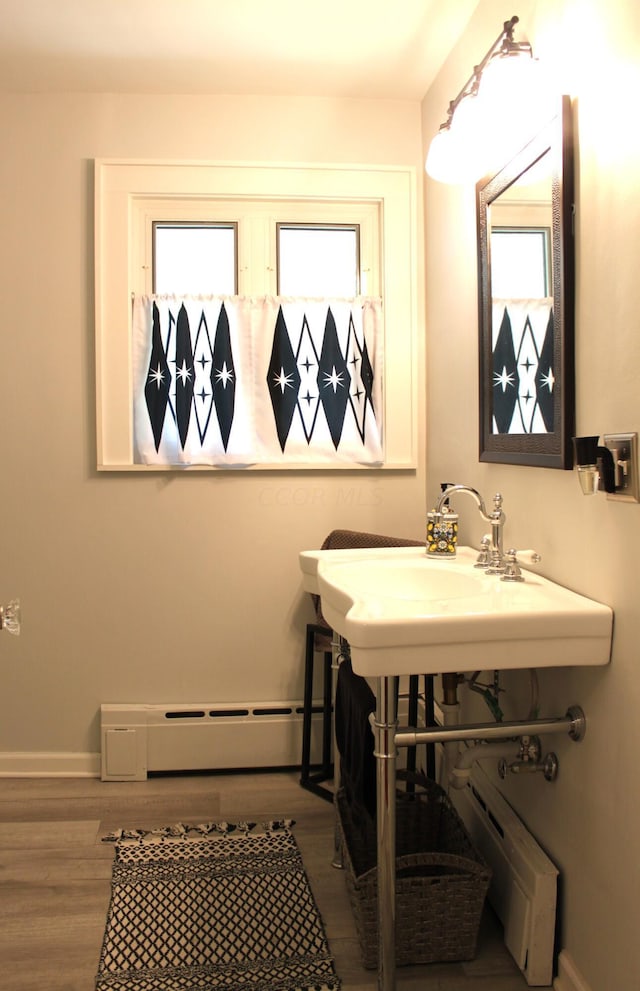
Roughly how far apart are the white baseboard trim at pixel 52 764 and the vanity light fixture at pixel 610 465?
2.15 meters

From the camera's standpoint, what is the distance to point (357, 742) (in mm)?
2039

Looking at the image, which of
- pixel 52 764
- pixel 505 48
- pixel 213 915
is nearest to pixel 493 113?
pixel 505 48

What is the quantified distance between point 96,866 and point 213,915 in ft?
1.42

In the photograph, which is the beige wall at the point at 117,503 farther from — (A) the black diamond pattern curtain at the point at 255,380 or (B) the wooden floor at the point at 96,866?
(B) the wooden floor at the point at 96,866

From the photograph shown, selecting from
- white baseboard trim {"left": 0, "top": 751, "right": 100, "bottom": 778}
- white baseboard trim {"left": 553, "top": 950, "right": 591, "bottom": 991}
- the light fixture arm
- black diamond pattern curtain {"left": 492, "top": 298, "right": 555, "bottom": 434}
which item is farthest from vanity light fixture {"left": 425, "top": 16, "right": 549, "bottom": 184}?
white baseboard trim {"left": 0, "top": 751, "right": 100, "bottom": 778}

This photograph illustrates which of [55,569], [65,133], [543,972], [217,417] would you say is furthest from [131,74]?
[543,972]

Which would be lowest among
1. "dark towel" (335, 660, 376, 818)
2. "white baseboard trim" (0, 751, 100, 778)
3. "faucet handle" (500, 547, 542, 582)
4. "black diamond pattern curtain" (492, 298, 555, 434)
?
"white baseboard trim" (0, 751, 100, 778)

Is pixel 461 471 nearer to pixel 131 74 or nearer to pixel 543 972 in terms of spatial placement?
pixel 543 972

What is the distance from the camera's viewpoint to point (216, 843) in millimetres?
2408

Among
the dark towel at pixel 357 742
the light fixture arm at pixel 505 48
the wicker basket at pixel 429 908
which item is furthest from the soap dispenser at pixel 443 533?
the light fixture arm at pixel 505 48

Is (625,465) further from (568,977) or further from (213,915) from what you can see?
(213,915)

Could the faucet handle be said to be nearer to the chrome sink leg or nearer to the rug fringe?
the chrome sink leg

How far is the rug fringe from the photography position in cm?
246

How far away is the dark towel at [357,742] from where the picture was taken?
6.64 feet
